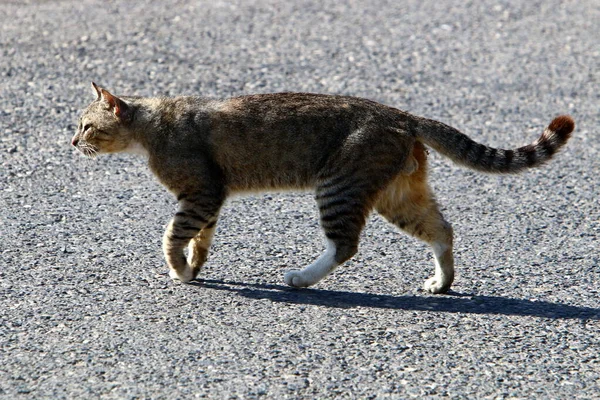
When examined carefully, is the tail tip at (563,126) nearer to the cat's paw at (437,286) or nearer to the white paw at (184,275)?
the cat's paw at (437,286)

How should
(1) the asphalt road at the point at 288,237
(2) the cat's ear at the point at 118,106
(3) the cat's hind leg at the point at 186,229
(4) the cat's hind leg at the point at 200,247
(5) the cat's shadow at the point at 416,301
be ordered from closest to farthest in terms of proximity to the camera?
1. (1) the asphalt road at the point at 288,237
2. (5) the cat's shadow at the point at 416,301
3. (3) the cat's hind leg at the point at 186,229
4. (4) the cat's hind leg at the point at 200,247
5. (2) the cat's ear at the point at 118,106

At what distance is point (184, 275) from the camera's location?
5.69 meters

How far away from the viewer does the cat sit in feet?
18.3

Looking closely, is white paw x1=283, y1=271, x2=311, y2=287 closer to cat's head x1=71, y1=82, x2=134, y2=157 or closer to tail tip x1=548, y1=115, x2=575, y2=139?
cat's head x1=71, y1=82, x2=134, y2=157

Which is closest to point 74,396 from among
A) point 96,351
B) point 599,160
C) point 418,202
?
point 96,351

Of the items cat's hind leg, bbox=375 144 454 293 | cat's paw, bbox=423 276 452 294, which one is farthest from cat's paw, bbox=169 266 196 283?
cat's paw, bbox=423 276 452 294

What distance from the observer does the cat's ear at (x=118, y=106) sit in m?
5.99

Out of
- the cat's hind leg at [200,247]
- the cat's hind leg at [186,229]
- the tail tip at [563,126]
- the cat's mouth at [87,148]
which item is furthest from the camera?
the cat's mouth at [87,148]

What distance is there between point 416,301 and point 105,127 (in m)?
2.16

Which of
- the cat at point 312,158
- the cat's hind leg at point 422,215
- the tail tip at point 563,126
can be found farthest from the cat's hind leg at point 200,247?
the tail tip at point 563,126

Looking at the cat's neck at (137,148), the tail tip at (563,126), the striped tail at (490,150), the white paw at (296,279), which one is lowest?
the white paw at (296,279)

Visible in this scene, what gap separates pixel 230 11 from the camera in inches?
446

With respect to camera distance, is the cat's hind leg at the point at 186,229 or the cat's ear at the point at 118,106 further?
the cat's ear at the point at 118,106

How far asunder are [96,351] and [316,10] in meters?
7.55
